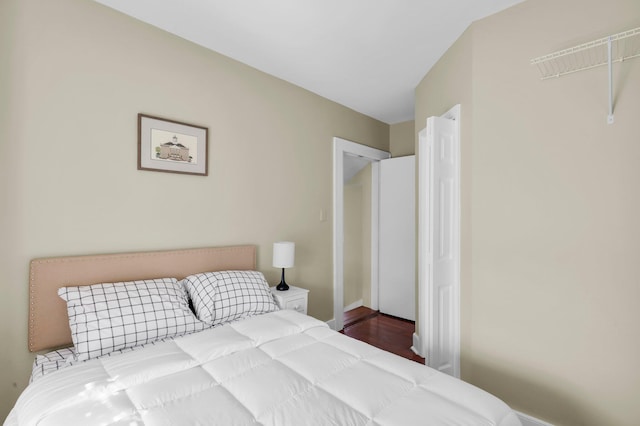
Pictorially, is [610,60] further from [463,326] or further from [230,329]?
[230,329]

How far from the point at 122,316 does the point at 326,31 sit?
2161 mm

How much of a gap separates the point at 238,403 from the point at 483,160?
1.93m

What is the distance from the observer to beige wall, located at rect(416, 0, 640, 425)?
61.1 inches

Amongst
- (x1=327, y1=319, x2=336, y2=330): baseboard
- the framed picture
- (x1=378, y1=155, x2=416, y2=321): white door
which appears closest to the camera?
the framed picture

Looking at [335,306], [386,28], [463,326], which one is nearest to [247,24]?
[386,28]

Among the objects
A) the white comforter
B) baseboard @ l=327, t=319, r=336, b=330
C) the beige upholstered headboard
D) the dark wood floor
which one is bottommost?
the dark wood floor

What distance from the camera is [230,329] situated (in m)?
1.82

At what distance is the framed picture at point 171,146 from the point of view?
2103 millimetres

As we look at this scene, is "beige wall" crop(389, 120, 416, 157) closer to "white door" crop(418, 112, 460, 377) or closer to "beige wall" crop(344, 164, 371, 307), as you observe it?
"beige wall" crop(344, 164, 371, 307)

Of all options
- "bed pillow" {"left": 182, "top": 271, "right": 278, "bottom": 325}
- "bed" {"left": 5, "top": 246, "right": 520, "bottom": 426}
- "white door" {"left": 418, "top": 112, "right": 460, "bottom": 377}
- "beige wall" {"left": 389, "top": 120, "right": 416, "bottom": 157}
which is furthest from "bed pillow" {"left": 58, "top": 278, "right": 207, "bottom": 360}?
"beige wall" {"left": 389, "top": 120, "right": 416, "bottom": 157}

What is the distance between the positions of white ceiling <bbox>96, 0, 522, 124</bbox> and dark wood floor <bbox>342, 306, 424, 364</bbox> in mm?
2605

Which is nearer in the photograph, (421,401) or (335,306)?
→ (421,401)

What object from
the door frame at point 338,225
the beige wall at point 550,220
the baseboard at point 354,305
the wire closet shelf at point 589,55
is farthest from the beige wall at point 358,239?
the wire closet shelf at point 589,55

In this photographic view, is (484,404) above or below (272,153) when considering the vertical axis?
below
